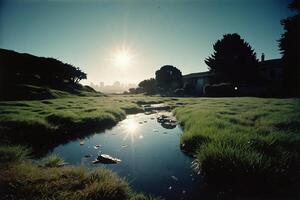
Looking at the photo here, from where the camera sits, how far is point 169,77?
2466 inches

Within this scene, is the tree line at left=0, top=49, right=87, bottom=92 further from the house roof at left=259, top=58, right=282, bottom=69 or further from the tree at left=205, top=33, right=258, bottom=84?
the house roof at left=259, top=58, right=282, bottom=69

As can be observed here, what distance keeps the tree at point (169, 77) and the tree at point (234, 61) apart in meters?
16.5

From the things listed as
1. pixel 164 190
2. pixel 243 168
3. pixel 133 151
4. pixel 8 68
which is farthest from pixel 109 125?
pixel 8 68

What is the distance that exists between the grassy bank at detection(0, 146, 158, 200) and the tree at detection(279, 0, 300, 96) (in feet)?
102

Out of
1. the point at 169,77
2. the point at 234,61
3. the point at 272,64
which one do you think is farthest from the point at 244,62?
the point at 169,77

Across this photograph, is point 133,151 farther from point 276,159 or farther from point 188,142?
point 276,159

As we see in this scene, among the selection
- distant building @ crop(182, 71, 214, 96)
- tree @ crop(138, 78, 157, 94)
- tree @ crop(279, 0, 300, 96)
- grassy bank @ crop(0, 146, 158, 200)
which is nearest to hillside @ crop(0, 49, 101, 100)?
grassy bank @ crop(0, 146, 158, 200)

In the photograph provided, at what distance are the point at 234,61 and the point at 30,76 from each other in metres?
48.9

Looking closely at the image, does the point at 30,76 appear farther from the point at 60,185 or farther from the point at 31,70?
the point at 60,185

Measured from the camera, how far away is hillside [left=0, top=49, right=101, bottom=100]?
2822cm

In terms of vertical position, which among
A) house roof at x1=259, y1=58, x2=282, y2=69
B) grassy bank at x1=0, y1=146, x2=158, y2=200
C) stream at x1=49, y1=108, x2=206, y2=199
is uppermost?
house roof at x1=259, y1=58, x2=282, y2=69

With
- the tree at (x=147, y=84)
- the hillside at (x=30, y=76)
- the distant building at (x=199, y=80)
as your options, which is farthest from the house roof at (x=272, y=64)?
the hillside at (x=30, y=76)

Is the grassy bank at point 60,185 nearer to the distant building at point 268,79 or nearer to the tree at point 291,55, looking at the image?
the tree at point 291,55

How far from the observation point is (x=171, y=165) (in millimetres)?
6277
